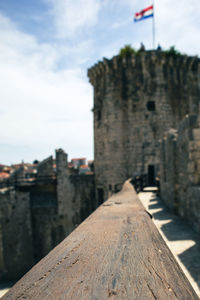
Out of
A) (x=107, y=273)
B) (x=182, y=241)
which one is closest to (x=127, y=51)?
(x=182, y=241)

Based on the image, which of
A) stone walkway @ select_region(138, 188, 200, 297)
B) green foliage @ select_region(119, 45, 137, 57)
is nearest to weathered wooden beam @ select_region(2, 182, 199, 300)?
stone walkway @ select_region(138, 188, 200, 297)

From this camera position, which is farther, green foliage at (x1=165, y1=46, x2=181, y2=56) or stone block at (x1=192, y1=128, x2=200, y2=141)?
green foliage at (x1=165, y1=46, x2=181, y2=56)

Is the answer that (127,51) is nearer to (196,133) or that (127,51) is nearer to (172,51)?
(172,51)

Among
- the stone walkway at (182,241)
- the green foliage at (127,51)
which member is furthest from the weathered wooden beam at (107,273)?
the green foliage at (127,51)

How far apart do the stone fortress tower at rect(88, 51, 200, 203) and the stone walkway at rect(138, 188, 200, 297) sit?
8.27 m

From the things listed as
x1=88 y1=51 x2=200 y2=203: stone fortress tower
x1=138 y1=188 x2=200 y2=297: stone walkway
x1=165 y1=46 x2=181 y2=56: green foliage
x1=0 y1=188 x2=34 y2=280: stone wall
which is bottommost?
x1=0 y1=188 x2=34 y2=280: stone wall

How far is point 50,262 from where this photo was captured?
0.92 metres

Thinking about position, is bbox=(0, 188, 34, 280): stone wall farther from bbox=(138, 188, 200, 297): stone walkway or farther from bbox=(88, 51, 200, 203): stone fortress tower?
bbox=(138, 188, 200, 297): stone walkway

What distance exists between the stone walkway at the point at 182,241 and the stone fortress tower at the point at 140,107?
8.27 m

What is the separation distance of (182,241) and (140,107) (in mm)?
12007

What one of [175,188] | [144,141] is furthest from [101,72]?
[175,188]

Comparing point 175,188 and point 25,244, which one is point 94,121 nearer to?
point 25,244

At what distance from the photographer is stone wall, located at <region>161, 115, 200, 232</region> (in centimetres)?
524

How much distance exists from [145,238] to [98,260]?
0.37 metres
